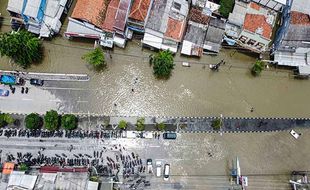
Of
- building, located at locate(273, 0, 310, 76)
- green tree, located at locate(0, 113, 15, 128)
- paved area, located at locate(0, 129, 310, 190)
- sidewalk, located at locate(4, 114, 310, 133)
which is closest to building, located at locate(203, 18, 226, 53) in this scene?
building, located at locate(273, 0, 310, 76)

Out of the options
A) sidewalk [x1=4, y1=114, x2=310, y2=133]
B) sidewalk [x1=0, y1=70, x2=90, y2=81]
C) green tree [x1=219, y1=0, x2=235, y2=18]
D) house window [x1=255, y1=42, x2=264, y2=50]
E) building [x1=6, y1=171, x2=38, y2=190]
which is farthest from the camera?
green tree [x1=219, y1=0, x2=235, y2=18]

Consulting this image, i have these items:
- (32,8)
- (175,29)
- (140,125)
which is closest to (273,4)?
(175,29)

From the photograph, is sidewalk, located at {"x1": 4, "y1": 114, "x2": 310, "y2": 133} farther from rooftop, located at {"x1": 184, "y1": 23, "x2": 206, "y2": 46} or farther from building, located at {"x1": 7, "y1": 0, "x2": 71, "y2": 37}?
building, located at {"x1": 7, "y1": 0, "x2": 71, "y2": 37}

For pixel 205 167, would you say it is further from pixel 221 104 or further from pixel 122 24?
pixel 122 24

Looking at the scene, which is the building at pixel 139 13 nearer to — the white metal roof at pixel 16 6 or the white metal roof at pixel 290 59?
the white metal roof at pixel 16 6

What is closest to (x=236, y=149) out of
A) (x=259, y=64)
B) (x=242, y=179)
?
(x=242, y=179)
